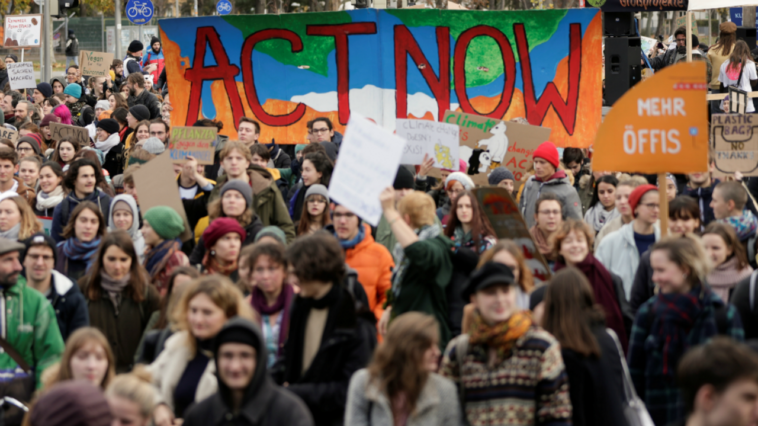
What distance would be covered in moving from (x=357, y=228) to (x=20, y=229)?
2.64m

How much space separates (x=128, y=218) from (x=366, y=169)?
8.46ft

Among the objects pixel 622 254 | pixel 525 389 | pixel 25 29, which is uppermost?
pixel 25 29

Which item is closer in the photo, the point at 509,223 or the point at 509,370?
the point at 509,370

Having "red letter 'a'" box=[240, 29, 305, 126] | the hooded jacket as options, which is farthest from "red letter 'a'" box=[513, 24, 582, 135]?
"red letter 'a'" box=[240, 29, 305, 126]

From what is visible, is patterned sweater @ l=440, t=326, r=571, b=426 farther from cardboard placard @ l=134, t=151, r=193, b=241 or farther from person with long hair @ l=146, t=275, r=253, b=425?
cardboard placard @ l=134, t=151, r=193, b=241

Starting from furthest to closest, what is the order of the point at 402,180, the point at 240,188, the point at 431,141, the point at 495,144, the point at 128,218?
1. the point at 495,144
2. the point at 431,141
3. the point at 402,180
4. the point at 128,218
5. the point at 240,188

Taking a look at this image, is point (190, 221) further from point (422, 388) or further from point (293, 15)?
point (422, 388)

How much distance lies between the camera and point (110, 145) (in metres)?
11.4

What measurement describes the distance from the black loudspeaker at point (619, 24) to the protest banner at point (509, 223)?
5.68m

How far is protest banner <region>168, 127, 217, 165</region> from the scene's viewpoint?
8578mm

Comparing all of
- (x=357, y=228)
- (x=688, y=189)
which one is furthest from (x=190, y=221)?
(x=688, y=189)

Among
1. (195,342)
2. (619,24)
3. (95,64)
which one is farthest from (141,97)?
(195,342)

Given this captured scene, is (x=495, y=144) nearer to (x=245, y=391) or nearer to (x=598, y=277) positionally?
(x=598, y=277)

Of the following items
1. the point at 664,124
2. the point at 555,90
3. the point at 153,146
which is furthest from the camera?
the point at 555,90
